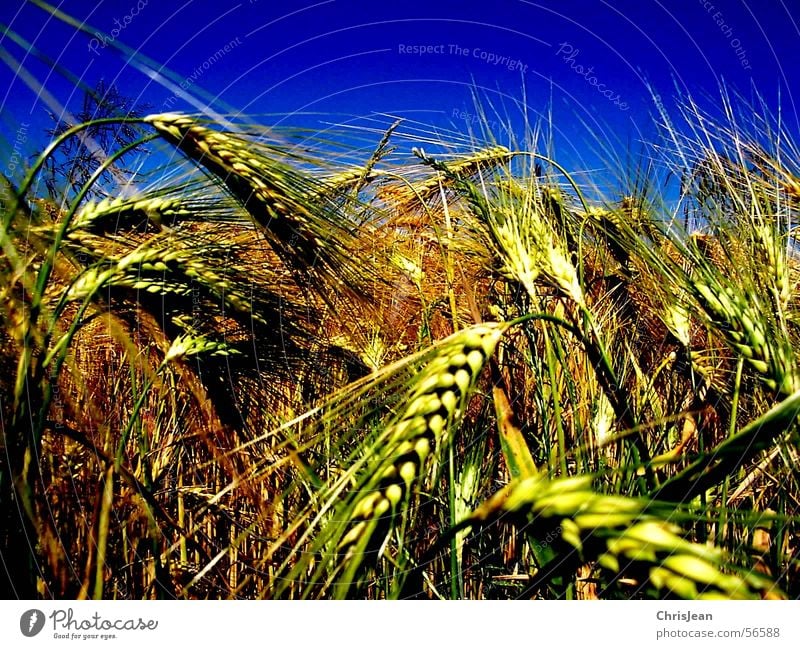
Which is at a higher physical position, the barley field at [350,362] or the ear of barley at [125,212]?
the ear of barley at [125,212]

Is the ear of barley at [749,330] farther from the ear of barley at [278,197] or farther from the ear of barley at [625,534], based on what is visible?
the ear of barley at [278,197]

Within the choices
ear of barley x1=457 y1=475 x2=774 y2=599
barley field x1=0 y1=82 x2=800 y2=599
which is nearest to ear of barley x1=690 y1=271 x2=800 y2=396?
barley field x1=0 y1=82 x2=800 y2=599

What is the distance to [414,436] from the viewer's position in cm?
44

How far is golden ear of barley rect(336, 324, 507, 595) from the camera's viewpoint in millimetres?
394

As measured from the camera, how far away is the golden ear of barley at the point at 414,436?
1.29 feet

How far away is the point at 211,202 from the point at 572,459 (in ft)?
2.59

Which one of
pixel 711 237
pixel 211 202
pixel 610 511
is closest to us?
pixel 610 511

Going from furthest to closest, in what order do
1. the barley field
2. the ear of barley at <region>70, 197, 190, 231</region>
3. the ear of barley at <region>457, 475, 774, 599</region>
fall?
the ear of barley at <region>70, 197, 190, 231</region> → the barley field → the ear of barley at <region>457, 475, 774, 599</region>

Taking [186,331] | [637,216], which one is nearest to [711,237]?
[637,216]

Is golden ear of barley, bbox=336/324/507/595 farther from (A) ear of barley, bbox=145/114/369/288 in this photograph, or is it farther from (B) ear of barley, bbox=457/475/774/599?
(A) ear of barley, bbox=145/114/369/288

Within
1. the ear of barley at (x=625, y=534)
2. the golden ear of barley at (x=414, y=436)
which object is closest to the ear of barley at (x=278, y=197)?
the golden ear of barley at (x=414, y=436)

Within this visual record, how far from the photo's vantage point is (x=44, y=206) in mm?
653
